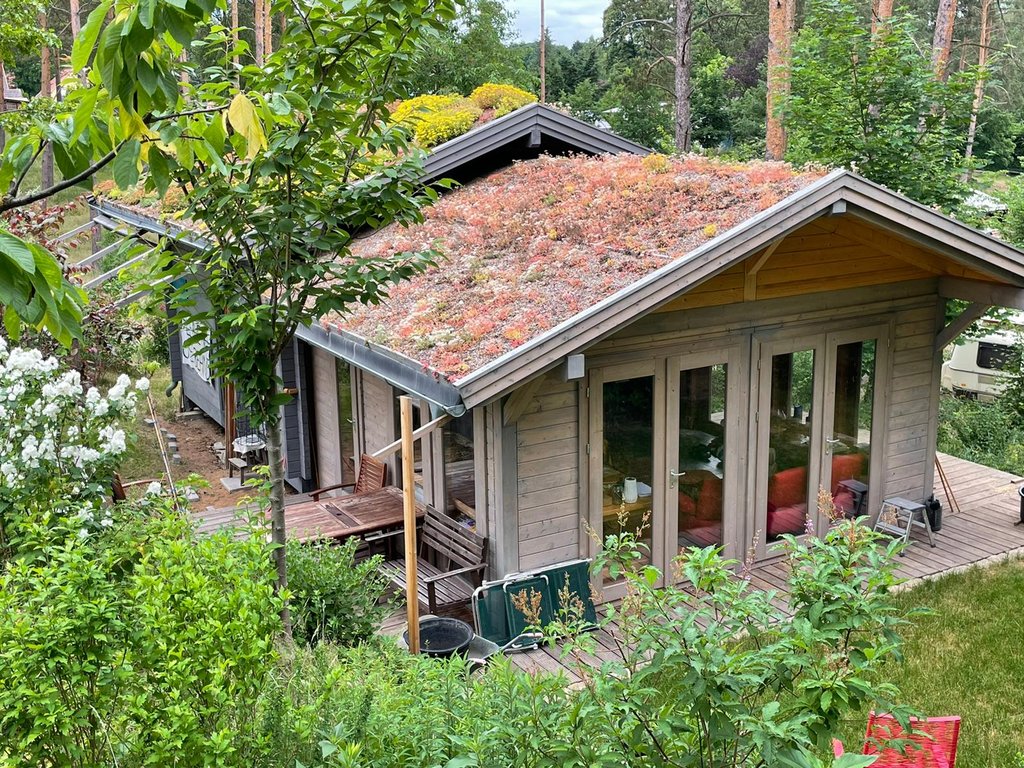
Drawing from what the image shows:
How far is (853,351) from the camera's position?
9.58m

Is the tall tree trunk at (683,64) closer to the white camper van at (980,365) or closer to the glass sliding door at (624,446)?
the white camper van at (980,365)

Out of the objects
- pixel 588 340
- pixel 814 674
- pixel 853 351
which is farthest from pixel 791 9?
pixel 814 674

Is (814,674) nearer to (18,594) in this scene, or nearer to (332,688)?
(332,688)

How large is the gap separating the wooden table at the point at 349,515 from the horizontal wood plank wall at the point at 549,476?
143 cm

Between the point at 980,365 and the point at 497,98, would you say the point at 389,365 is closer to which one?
the point at 497,98

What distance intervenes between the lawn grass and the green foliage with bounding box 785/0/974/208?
601cm

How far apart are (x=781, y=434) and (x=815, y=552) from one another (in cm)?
597

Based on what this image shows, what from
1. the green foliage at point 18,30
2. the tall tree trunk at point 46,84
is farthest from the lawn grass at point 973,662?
the tall tree trunk at point 46,84

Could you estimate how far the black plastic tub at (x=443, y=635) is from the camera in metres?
7.01

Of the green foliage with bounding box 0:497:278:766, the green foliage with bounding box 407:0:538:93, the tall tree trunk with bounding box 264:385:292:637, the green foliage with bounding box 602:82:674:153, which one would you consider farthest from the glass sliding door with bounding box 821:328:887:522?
the green foliage with bounding box 602:82:674:153

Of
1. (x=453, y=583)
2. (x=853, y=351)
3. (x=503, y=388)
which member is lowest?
(x=453, y=583)

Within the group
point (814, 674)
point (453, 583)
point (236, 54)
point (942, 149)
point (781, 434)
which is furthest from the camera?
point (942, 149)

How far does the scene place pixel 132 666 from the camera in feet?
11.7

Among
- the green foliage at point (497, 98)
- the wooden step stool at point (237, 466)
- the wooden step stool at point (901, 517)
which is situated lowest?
the wooden step stool at point (237, 466)
